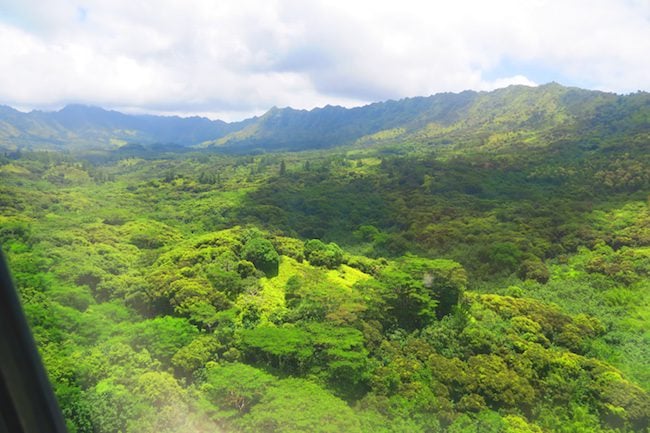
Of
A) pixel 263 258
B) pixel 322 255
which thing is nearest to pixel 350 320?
pixel 263 258

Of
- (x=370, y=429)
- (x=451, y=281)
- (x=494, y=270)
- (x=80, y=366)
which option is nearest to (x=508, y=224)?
(x=494, y=270)

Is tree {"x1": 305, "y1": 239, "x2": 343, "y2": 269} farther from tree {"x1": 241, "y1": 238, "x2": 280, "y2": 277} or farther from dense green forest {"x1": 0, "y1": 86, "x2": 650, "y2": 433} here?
tree {"x1": 241, "y1": 238, "x2": 280, "y2": 277}

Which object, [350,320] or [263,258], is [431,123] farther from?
[350,320]

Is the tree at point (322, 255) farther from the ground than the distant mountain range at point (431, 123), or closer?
closer

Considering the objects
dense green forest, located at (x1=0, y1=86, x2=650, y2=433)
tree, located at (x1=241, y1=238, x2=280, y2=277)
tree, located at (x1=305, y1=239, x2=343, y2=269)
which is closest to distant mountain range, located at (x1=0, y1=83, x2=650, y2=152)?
dense green forest, located at (x1=0, y1=86, x2=650, y2=433)

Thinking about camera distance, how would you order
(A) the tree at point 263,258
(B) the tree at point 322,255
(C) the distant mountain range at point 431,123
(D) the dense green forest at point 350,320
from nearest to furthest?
(D) the dense green forest at point 350,320 < (A) the tree at point 263,258 < (B) the tree at point 322,255 < (C) the distant mountain range at point 431,123

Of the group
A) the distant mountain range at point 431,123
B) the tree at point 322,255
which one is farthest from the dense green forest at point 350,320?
the distant mountain range at point 431,123

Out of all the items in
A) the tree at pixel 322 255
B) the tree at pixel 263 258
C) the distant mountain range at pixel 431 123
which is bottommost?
the tree at pixel 322 255

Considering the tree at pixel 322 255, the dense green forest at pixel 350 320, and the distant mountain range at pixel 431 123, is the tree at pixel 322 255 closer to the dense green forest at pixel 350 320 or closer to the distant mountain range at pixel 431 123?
the dense green forest at pixel 350 320
